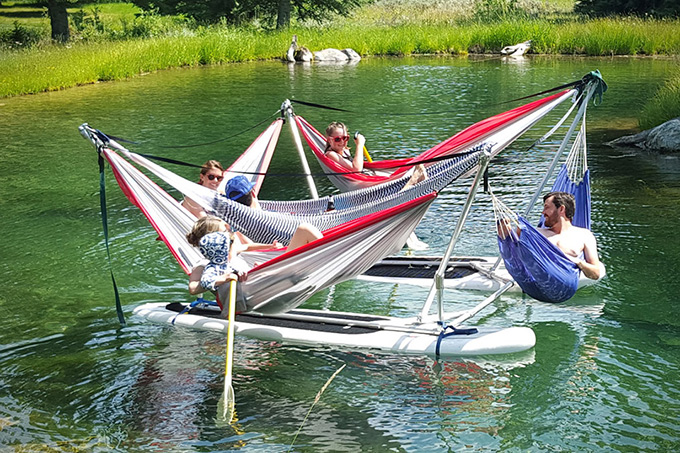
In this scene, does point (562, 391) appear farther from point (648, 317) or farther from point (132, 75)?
point (132, 75)

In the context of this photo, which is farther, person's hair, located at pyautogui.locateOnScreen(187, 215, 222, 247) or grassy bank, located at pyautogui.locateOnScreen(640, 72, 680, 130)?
grassy bank, located at pyautogui.locateOnScreen(640, 72, 680, 130)

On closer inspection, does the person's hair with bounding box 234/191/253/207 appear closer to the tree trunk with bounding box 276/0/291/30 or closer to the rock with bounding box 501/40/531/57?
the rock with bounding box 501/40/531/57

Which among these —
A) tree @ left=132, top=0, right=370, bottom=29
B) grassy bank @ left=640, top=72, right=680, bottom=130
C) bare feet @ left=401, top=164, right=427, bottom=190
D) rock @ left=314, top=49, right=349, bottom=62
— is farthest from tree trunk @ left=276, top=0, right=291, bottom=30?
bare feet @ left=401, top=164, right=427, bottom=190

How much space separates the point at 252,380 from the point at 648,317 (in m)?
2.42

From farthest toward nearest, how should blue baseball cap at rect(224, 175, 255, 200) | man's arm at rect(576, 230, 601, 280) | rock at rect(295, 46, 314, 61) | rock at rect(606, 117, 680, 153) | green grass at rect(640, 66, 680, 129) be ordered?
rock at rect(295, 46, 314, 61) → green grass at rect(640, 66, 680, 129) → rock at rect(606, 117, 680, 153) → blue baseball cap at rect(224, 175, 255, 200) → man's arm at rect(576, 230, 601, 280)

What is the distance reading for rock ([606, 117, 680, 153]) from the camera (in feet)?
29.7

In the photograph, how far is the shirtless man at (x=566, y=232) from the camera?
445cm

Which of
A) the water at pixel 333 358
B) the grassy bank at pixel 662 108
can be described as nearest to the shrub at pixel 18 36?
the water at pixel 333 358

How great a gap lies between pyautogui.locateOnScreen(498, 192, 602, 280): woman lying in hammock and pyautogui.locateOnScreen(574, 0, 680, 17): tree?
17510 millimetres

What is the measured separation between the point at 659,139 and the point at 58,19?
1832 cm

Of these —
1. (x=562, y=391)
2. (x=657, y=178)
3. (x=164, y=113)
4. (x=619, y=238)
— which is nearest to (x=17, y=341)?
(x=562, y=391)

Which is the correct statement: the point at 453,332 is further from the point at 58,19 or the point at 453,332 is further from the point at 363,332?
the point at 58,19

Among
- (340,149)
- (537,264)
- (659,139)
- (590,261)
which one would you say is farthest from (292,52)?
(537,264)

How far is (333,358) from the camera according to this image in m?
4.38
